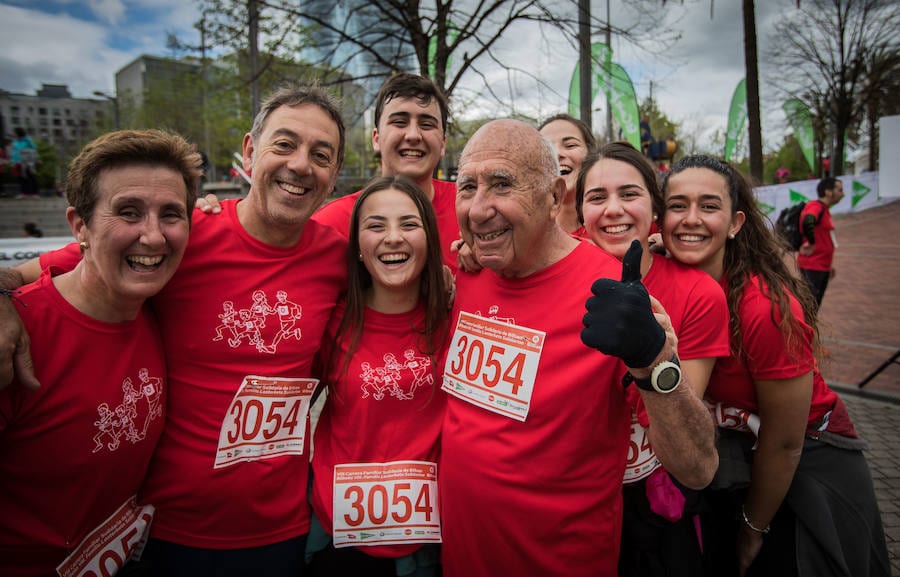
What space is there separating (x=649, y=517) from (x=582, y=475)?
0.59m

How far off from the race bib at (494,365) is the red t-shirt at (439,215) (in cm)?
89

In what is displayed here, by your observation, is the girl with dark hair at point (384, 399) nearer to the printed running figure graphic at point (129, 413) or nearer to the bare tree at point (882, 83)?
the printed running figure graphic at point (129, 413)

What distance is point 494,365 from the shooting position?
202 centimetres

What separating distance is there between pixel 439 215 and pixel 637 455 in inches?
78.5

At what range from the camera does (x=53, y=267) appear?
1983 mm

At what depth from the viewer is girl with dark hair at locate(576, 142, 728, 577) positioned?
2076mm

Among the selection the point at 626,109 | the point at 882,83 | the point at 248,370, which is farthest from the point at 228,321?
the point at 882,83

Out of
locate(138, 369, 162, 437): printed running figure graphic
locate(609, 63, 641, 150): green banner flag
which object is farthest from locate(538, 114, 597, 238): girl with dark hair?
locate(609, 63, 641, 150): green banner flag

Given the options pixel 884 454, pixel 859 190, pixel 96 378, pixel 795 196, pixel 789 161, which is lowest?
pixel 884 454

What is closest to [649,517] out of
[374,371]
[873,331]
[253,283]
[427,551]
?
[427,551]

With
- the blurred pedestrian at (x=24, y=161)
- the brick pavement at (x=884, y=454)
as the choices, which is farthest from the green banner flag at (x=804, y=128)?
the blurred pedestrian at (x=24, y=161)

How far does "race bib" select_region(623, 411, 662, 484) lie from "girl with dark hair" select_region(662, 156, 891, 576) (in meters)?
0.41

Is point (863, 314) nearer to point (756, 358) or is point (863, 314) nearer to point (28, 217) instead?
point (756, 358)

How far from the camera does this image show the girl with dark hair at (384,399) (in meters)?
2.10
